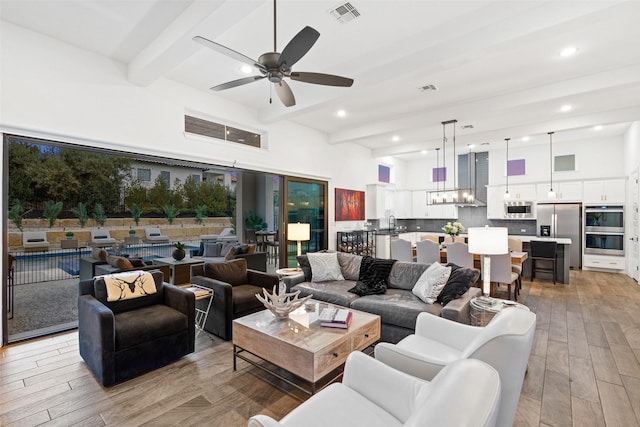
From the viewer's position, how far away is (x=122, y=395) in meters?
2.33

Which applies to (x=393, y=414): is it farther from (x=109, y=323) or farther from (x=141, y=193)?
(x=141, y=193)

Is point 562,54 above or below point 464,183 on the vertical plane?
above

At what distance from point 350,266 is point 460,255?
201cm

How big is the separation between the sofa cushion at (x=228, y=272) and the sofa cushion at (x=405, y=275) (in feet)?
6.63

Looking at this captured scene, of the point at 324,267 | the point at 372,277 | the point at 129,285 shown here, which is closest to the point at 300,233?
the point at 324,267

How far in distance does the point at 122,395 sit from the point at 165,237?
6091 millimetres

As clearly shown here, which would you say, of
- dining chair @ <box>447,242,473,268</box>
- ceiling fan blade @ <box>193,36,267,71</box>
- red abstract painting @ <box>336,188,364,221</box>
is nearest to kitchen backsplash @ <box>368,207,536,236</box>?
red abstract painting @ <box>336,188,364,221</box>

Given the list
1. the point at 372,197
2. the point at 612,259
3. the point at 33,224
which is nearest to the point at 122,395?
the point at 33,224

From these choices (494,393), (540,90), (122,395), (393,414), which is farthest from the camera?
(540,90)

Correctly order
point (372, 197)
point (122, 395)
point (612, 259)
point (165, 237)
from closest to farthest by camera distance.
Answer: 1. point (122, 395)
2. point (612, 259)
3. point (165, 237)
4. point (372, 197)

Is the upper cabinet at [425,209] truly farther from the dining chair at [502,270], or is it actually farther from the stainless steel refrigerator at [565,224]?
the dining chair at [502,270]

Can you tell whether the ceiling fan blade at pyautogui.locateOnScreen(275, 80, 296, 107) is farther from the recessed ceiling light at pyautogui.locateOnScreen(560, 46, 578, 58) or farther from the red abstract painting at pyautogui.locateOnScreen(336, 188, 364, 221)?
the red abstract painting at pyautogui.locateOnScreen(336, 188, 364, 221)

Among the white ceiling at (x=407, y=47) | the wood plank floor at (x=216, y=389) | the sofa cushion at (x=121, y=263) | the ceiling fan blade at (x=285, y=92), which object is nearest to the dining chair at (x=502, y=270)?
the wood plank floor at (x=216, y=389)

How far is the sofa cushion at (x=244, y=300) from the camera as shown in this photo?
348 centimetres
